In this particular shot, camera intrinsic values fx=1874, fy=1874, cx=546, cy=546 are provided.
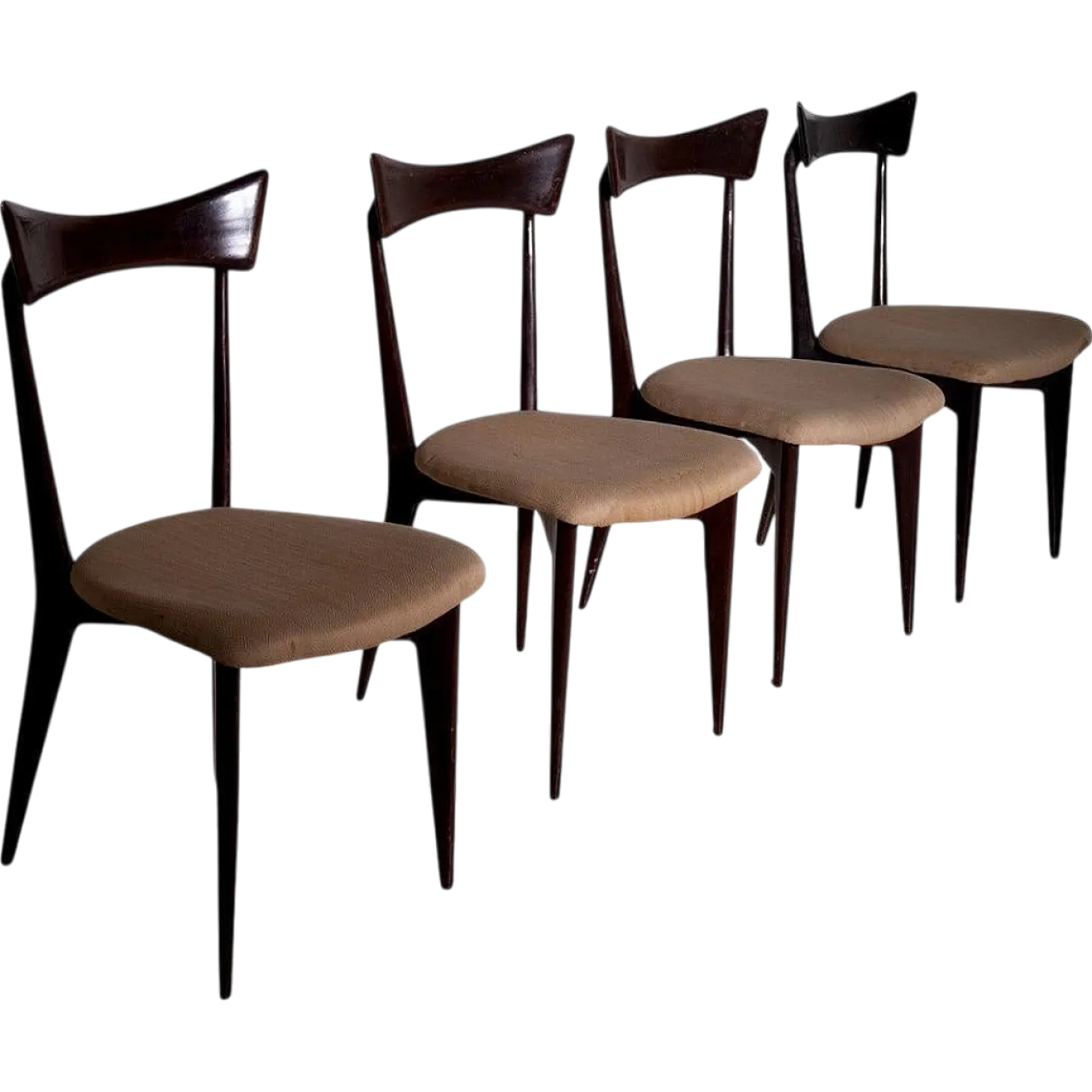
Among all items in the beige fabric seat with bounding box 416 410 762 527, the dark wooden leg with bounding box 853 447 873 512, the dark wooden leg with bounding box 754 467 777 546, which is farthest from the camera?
the dark wooden leg with bounding box 853 447 873 512

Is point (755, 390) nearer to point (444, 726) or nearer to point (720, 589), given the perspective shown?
point (720, 589)

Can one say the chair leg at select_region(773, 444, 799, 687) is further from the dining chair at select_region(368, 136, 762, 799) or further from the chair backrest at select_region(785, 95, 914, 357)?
the chair backrest at select_region(785, 95, 914, 357)

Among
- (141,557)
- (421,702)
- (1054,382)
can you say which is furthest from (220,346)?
(1054,382)

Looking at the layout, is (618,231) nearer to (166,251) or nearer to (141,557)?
(166,251)

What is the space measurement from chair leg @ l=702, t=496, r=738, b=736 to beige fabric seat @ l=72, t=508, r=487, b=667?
0.60 meters

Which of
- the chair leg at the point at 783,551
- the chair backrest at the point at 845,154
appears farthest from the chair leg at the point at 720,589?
the chair backrest at the point at 845,154

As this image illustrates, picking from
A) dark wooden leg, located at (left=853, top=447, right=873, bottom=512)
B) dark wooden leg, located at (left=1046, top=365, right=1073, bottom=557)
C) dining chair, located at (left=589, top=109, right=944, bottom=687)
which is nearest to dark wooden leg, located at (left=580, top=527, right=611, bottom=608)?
dining chair, located at (left=589, top=109, right=944, bottom=687)

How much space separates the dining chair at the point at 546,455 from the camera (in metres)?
Answer: 2.73

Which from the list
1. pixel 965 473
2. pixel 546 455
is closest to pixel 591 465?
pixel 546 455

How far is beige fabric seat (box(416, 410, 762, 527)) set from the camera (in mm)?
2695

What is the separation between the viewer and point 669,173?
11.2 ft

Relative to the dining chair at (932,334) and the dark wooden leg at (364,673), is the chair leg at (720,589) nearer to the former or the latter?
the dark wooden leg at (364,673)

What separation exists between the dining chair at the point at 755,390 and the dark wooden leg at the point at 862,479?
678mm

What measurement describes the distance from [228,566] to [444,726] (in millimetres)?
367
